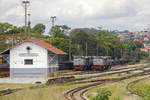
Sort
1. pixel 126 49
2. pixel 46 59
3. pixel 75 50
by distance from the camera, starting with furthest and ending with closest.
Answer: pixel 126 49
pixel 75 50
pixel 46 59

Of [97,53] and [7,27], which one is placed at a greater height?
[7,27]

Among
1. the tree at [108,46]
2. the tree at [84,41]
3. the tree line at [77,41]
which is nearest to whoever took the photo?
the tree line at [77,41]

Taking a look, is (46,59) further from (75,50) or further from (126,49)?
(126,49)

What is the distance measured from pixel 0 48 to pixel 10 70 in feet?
73.7

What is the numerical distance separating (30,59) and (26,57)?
588mm

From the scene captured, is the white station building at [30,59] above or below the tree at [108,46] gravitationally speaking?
below

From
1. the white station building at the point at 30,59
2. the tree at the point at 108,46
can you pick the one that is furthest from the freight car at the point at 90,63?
the tree at the point at 108,46

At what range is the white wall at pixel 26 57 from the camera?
38.8 metres

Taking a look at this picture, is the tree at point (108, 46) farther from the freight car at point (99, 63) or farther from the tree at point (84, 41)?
the freight car at point (99, 63)

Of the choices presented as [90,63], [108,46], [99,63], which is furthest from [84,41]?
[99,63]

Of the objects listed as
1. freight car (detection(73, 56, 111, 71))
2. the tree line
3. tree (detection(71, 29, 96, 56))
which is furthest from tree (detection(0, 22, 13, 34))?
freight car (detection(73, 56, 111, 71))

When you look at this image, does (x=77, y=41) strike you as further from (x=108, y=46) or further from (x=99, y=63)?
(x=99, y=63)

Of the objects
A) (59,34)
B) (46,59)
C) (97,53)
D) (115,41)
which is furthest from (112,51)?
(46,59)

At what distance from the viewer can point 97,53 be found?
84188 millimetres
